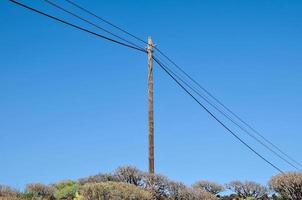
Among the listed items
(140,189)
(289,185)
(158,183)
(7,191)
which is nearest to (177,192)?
(158,183)

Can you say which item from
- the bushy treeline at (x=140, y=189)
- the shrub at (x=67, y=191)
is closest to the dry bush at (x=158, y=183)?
the bushy treeline at (x=140, y=189)

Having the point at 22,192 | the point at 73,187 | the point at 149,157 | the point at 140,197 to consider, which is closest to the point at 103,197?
the point at 140,197

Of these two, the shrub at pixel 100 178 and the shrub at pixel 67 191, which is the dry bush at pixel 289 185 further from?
the shrub at pixel 67 191

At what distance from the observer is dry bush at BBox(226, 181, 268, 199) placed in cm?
2892

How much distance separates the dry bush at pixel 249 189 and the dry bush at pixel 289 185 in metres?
0.82

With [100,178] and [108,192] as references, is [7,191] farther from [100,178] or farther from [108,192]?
[108,192]

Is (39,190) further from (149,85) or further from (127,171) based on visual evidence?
(149,85)

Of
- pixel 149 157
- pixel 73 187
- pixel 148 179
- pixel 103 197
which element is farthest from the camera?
pixel 149 157

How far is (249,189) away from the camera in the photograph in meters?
29.0

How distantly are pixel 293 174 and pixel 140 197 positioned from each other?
1316cm

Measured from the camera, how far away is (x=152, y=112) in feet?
84.3

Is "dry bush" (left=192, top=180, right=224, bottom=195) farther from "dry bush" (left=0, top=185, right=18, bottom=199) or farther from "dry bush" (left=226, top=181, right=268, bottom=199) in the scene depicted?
"dry bush" (left=0, top=185, right=18, bottom=199)

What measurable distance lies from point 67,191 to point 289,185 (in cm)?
1310

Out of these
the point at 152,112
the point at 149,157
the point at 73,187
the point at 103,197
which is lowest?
the point at 103,197
